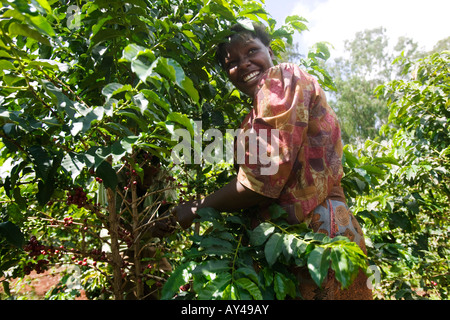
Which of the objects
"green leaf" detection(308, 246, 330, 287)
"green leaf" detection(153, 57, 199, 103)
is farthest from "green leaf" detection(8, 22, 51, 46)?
"green leaf" detection(308, 246, 330, 287)

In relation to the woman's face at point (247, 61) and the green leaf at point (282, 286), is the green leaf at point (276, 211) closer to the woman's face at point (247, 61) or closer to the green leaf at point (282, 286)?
the green leaf at point (282, 286)

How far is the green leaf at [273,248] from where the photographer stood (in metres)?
0.88

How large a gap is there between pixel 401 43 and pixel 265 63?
27.9 m

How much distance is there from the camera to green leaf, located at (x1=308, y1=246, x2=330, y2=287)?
776 mm

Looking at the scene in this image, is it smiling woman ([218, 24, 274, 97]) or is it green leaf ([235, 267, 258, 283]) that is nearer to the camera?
green leaf ([235, 267, 258, 283])

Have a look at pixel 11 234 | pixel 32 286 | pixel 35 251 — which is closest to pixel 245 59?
pixel 11 234

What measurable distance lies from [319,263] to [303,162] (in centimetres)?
40

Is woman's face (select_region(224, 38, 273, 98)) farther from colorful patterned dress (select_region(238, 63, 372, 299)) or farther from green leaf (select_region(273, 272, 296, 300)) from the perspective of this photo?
green leaf (select_region(273, 272, 296, 300))

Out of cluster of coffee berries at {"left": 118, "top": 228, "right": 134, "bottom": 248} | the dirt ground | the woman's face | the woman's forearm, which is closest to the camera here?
the woman's forearm

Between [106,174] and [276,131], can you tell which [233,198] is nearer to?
[276,131]

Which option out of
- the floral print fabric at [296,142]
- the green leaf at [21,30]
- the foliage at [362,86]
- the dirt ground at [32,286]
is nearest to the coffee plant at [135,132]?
the green leaf at [21,30]

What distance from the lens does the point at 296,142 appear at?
1.05 m

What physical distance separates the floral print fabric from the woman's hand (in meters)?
0.24

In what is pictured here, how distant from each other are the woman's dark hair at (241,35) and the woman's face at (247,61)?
0.02 meters
